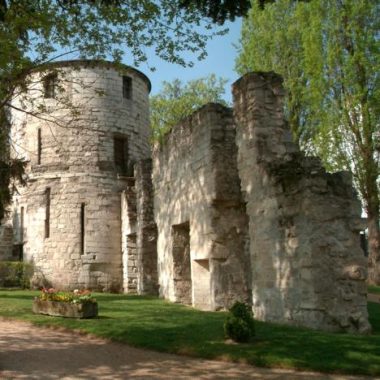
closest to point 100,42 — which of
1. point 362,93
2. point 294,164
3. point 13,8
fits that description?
point 13,8

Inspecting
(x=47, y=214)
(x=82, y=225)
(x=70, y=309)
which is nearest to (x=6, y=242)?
(x=47, y=214)

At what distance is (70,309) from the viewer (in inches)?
435

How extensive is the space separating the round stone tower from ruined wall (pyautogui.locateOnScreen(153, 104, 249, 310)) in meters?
6.78

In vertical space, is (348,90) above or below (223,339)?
above

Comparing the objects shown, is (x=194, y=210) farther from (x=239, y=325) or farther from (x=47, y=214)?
(x=47, y=214)

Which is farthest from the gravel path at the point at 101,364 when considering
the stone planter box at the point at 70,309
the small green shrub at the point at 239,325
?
the stone planter box at the point at 70,309

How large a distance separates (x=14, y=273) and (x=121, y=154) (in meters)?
6.60

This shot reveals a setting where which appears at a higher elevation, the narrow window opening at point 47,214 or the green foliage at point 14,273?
the narrow window opening at point 47,214

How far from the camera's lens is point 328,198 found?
9.32m

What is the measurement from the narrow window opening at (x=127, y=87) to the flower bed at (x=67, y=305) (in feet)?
41.6

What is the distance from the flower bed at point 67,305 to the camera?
10953 millimetres

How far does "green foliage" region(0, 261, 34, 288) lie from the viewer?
2092 cm

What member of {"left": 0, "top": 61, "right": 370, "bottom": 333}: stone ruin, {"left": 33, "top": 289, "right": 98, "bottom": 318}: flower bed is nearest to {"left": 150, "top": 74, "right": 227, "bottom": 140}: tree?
{"left": 0, "top": 61, "right": 370, "bottom": 333}: stone ruin

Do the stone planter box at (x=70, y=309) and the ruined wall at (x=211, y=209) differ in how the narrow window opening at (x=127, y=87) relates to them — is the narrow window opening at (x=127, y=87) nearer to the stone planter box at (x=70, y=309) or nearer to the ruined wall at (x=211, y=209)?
the ruined wall at (x=211, y=209)
